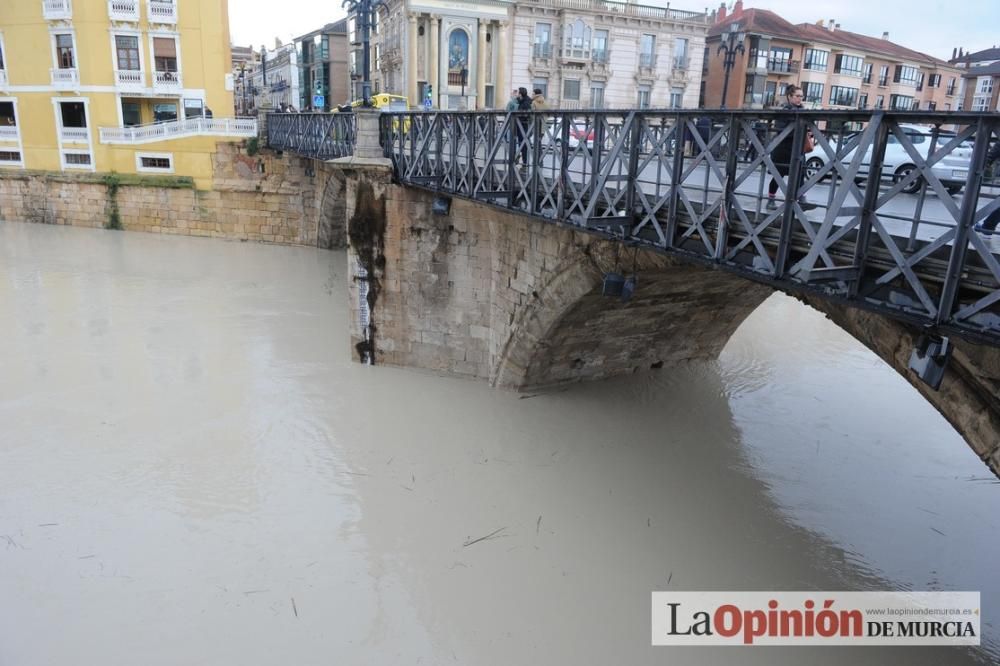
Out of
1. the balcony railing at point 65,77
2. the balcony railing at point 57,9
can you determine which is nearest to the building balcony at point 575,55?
the balcony railing at point 57,9

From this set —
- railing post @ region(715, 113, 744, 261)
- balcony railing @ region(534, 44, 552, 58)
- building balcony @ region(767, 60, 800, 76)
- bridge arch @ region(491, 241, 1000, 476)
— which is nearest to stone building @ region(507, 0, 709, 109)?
balcony railing @ region(534, 44, 552, 58)

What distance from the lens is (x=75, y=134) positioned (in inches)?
1014

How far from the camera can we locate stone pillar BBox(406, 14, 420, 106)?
3086cm

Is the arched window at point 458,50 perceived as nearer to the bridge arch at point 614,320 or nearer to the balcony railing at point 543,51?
the balcony railing at point 543,51

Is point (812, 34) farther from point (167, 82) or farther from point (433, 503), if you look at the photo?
point (433, 503)

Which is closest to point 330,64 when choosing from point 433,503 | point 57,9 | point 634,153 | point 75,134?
point 57,9

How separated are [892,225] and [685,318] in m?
5.76

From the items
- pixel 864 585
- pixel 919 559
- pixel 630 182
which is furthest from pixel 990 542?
pixel 630 182

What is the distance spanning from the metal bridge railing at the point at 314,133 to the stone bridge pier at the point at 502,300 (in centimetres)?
362

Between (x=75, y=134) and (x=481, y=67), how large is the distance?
16.2 metres

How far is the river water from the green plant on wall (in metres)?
13.1

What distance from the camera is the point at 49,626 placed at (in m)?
6.29

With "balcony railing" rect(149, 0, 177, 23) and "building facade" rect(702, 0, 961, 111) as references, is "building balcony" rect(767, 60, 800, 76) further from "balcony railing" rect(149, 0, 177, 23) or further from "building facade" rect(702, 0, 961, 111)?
"balcony railing" rect(149, 0, 177, 23)

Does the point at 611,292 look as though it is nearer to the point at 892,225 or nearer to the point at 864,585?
the point at 892,225
